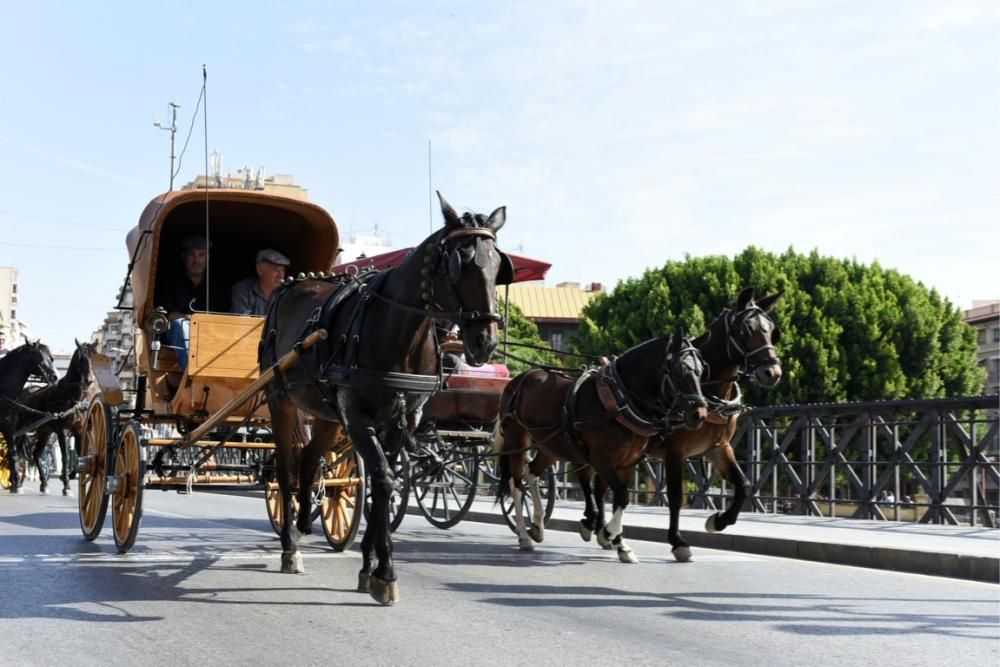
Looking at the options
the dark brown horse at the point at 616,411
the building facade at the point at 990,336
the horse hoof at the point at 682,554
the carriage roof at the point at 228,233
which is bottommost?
the horse hoof at the point at 682,554

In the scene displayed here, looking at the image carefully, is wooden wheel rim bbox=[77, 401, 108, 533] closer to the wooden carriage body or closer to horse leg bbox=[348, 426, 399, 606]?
the wooden carriage body

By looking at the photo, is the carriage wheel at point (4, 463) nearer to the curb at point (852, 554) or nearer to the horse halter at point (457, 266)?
the curb at point (852, 554)

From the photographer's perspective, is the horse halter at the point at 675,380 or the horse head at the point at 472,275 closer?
the horse head at the point at 472,275

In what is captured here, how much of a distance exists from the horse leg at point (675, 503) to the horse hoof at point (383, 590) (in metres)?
4.10

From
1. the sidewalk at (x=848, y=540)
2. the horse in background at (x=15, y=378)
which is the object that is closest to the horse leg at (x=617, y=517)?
the sidewalk at (x=848, y=540)

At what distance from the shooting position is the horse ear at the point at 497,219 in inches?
276

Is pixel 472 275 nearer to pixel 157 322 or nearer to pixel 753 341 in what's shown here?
pixel 157 322

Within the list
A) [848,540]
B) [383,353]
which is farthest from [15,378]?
[383,353]

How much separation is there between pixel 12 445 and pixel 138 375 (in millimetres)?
10470

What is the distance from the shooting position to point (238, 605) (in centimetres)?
698

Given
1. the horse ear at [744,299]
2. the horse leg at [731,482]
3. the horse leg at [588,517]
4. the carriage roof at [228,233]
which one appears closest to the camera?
the carriage roof at [228,233]

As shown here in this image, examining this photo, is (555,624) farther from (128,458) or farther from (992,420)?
(992,420)

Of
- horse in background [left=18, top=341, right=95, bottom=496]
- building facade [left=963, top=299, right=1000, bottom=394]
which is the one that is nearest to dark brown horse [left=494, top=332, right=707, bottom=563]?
horse in background [left=18, top=341, right=95, bottom=496]

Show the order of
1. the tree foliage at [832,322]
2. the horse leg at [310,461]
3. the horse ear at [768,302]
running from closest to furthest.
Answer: the horse leg at [310,461]
the horse ear at [768,302]
the tree foliage at [832,322]
